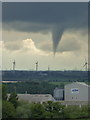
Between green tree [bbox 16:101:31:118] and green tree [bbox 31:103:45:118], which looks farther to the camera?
green tree [bbox 31:103:45:118]

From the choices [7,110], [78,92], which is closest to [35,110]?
[7,110]

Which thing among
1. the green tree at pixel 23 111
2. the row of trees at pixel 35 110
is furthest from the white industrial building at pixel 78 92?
the green tree at pixel 23 111

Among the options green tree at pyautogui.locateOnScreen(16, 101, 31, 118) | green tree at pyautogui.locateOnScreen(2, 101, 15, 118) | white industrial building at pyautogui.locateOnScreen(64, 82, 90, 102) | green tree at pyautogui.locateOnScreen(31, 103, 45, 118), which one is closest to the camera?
green tree at pyautogui.locateOnScreen(2, 101, 15, 118)

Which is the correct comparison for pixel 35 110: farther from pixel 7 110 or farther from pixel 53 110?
pixel 7 110

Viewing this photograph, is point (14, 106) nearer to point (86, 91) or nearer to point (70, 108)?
point (70, 108)

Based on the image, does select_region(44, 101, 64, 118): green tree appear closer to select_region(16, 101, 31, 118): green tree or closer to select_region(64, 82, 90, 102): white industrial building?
select_region(16, 101, 31, 118): green tree

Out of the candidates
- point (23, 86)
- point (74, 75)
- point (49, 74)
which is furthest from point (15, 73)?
point (74, 75)

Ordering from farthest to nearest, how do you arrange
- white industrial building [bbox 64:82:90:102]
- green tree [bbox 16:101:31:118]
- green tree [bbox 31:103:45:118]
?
white industrial building [bbox 64:82:90:102], green tree [bbox 31:103:45:118], green tree [bbox 16:101:31:118]

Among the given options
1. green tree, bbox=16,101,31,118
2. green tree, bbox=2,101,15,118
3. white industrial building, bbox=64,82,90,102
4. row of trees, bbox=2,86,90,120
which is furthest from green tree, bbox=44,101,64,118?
white industrial building, bbox=64,82,90,102

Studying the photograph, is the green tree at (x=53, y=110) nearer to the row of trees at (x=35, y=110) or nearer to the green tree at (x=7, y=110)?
the row of trees at (x=35, y=110)
